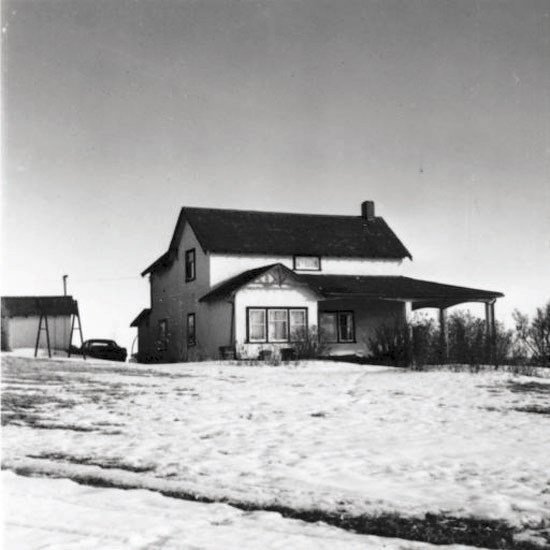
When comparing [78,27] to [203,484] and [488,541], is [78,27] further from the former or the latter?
[488,541]

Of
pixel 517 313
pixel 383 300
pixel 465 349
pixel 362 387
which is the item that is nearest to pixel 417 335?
pixel 465 349

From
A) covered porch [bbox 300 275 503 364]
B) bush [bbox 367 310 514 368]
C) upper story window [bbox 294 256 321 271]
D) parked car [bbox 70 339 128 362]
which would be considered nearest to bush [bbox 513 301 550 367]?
bush [bbox 367 310 514 368]

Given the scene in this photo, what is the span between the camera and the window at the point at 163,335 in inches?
1412

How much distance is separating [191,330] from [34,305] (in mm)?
16434

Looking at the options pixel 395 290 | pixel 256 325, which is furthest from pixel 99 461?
pixel 395 290

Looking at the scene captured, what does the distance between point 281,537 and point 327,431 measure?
4.52 m

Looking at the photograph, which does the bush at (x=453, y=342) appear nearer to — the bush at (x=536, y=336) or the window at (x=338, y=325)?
the bush at (x=536, y=336)

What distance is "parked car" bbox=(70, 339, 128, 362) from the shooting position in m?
33.3

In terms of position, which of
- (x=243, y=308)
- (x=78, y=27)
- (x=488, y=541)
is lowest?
(x=488, y=541)

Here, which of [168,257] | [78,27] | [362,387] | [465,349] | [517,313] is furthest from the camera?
[168,257]

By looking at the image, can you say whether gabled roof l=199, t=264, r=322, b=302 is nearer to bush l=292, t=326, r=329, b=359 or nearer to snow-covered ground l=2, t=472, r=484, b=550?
bush l=292, t=326, r=329, b=359

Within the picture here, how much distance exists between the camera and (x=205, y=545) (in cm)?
451

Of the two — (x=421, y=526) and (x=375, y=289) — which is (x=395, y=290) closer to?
(x=375, y=289)

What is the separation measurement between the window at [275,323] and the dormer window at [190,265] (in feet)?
16.8
